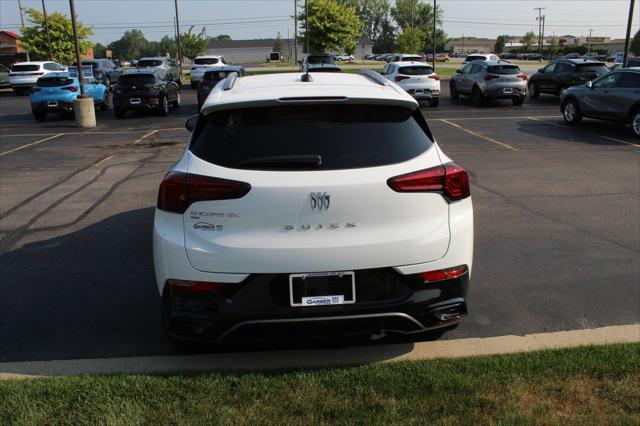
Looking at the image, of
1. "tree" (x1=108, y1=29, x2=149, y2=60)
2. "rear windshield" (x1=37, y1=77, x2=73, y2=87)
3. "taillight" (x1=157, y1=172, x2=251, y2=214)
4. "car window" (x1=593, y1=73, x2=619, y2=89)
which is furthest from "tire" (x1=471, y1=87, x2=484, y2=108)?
"tree" (x1=108, y1=29, x2=149, y2=60)

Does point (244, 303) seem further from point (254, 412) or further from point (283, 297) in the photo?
point (254, 412)

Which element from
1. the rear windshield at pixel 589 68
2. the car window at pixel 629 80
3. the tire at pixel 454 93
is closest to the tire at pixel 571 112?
the car window at pixel 629 80

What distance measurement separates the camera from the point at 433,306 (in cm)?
338

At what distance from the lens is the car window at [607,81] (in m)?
15.1

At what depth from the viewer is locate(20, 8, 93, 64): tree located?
46.2m

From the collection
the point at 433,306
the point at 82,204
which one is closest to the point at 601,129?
the point at 82,204

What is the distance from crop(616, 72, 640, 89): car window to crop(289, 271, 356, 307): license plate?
13873 mm

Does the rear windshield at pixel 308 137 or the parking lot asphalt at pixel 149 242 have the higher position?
the rear windshield at pixel 308 137

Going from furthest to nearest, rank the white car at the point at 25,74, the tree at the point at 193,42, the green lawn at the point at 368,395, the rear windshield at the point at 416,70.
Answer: the tree at the point at 193,42 → the white car at the point at 25,74 → the rear windshield at the point at 416,70 → the green lawn at the point at 368,395

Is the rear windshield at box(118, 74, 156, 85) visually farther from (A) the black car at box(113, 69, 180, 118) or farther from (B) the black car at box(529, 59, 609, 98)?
(B) the black car at box(529, 59, 609, 98)

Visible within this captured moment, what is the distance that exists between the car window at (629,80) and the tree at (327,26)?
3803 cm

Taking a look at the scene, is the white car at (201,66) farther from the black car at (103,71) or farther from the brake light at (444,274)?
the brake light at (444,274)

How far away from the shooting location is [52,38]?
46.4 m

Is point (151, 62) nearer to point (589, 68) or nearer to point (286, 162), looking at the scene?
point (589, 68)
